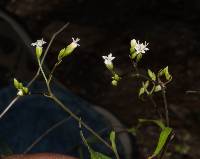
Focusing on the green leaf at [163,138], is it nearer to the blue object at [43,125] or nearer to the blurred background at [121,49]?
the blue object at [43,125]

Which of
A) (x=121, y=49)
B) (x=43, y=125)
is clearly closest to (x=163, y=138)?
(x=43, y=125)

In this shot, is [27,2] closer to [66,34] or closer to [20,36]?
[66,34]

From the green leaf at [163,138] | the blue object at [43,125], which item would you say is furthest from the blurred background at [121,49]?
the green leaf at [163,138]

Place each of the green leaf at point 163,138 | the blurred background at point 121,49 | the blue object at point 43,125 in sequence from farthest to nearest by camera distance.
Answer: the blurred background at point 121,49, the blue object at point 43,125, the green leaf at point 163,138

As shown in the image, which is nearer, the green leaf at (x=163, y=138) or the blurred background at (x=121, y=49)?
the green leaf at (x=163, y=138)

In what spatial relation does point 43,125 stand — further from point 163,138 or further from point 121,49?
point 121,49

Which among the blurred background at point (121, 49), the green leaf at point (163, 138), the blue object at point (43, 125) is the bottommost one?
the green leaf at point (163, 138)

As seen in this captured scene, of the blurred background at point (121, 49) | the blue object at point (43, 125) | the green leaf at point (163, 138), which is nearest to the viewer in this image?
the green leaf at point (163, 138)

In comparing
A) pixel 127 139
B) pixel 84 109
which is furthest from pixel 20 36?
pixel 127 139
